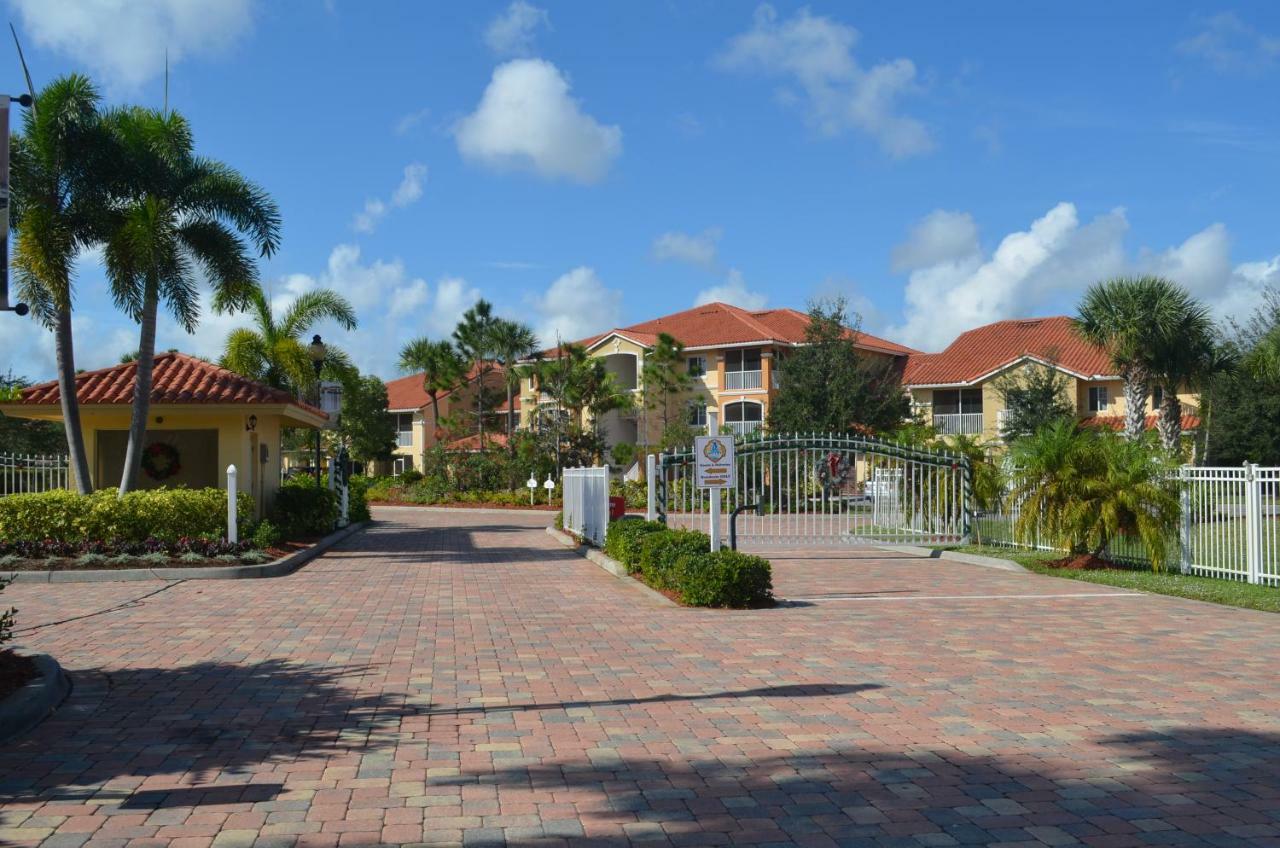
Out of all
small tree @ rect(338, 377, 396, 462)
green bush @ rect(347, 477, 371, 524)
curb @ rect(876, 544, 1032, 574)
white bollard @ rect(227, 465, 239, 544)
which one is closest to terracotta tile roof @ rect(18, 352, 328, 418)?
white bollard @ rect(227, 465, 239, 544)

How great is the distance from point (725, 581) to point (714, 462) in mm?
2182

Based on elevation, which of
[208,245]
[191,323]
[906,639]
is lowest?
[906,639]

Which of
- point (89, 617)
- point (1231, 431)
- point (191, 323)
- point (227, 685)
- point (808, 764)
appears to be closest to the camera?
point (808, 764)

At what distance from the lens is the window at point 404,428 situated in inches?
2741

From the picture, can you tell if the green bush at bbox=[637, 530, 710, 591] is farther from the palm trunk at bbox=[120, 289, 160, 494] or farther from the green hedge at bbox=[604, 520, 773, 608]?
the palm trunk at bbox=[120, 289, 160, 494]

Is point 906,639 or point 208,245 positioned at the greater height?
point 208,245

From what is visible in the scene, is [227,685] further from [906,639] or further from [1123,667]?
[1123,667]

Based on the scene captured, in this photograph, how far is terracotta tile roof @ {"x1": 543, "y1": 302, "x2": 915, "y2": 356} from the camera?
176ft

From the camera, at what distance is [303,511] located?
79.0 ft

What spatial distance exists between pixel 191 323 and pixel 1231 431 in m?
34.0

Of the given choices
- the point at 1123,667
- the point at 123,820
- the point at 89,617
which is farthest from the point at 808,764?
the point at 89,617

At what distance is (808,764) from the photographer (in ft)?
20.7

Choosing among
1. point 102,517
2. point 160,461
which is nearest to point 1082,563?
point 102,517

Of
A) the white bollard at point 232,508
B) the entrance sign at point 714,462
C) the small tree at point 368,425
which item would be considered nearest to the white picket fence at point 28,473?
the white bollard at point 232,508
